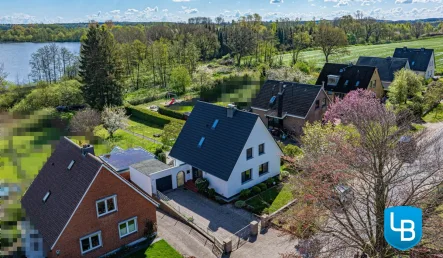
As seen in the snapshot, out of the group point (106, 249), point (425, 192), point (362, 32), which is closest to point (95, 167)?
point (106, 249)

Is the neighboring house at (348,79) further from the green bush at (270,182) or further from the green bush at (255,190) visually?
the green bush at (255,190)

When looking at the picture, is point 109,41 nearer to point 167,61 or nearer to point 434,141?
point 167,61

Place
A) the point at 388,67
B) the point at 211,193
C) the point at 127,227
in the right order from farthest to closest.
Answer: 1. the point at 388,67
2. the point at 211,193
3. the point at 127,227

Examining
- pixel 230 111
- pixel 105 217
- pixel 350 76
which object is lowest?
pixel 105 217

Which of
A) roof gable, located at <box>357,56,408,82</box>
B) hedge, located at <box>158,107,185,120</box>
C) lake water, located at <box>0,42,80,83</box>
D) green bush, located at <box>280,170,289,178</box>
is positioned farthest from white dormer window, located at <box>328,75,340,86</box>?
lake water, located at <box>0,42,80,83</box>

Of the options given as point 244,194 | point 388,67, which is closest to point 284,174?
point 244,194

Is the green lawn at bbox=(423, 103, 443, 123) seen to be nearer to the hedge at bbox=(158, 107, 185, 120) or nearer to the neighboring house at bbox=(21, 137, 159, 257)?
the hedge at bbox=(158, 107, 185, 120)

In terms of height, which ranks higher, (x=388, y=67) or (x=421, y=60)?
(x=421, y=60)

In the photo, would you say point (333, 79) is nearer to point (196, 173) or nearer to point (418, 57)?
point (418, 57)
